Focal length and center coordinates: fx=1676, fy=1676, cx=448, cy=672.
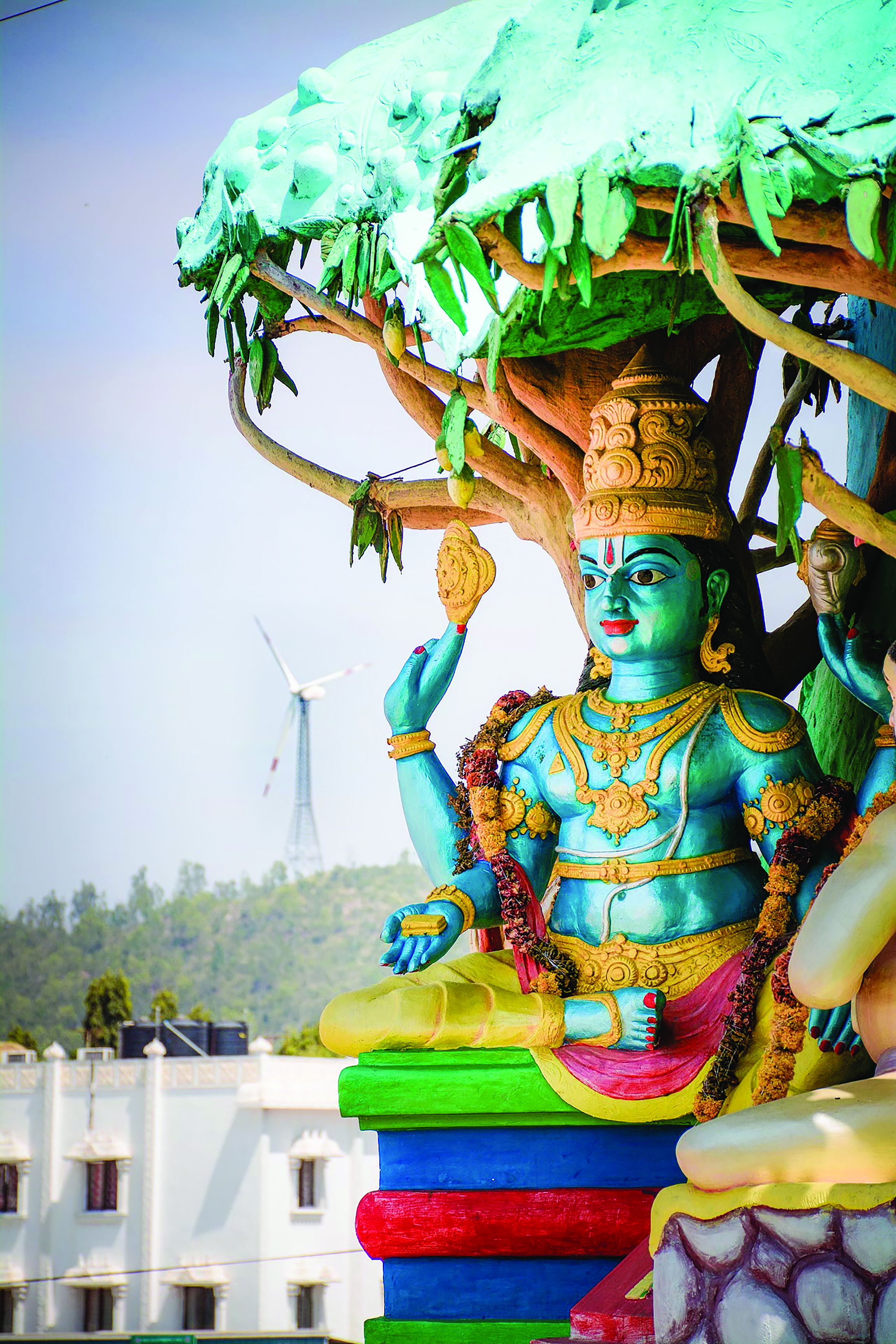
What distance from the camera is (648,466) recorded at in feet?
15.9

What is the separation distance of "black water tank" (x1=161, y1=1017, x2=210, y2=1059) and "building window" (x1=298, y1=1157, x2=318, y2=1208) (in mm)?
1964

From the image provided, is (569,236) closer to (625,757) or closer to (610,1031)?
(625,757)

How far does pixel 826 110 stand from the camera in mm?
3645

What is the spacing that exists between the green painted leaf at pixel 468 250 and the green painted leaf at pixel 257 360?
2.08 meters

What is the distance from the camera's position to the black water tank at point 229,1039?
18.9 metres

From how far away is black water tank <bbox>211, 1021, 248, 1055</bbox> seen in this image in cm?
1894

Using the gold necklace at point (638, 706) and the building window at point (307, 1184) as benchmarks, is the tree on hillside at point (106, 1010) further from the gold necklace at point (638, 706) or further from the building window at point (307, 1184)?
the gold necklace at point (638, 706)

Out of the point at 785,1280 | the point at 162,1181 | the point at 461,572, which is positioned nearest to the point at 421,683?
the point at 461,572

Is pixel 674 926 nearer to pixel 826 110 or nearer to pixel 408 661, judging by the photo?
pixel 408 661

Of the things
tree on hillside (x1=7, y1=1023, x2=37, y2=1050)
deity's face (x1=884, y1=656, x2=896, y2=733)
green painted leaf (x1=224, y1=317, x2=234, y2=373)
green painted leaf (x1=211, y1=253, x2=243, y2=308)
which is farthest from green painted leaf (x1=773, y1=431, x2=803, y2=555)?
tree on hillside (x1=7, y1=1023, x2=37, y2=1050)

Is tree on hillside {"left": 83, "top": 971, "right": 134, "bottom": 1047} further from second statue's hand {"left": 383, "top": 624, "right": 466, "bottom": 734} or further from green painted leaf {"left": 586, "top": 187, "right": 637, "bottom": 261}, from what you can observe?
green painted leaf {"left": 586, "top": 187, "right": 637, "bottom": 261}

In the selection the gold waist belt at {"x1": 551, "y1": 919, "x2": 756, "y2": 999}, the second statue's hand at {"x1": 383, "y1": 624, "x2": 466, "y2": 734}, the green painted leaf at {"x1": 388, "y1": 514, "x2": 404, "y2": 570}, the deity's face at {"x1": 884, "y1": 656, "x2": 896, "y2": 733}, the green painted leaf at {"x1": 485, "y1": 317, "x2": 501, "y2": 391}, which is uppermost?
the green painted leaf at {"x1": 388, "y1": 514, "x2": 404, "y2": 570}

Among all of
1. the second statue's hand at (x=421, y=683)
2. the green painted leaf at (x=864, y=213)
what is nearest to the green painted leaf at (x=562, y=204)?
the green painted leaf at (x=864, y=213)

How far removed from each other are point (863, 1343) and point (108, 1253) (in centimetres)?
1515
